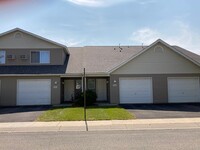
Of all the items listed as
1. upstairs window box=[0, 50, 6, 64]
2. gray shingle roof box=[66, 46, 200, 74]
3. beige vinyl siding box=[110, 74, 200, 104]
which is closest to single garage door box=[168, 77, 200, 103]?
beige vinyl siding box=[110, 74, 200, 104]

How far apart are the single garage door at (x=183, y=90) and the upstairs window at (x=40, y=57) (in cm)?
1167

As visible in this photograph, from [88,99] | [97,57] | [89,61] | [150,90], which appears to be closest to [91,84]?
[89,61]

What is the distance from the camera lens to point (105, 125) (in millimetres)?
12422

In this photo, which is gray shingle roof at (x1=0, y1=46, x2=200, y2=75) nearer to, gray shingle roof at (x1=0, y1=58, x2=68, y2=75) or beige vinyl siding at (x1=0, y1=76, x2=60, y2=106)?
gray shingle roof at (x1=0, y1=58, x2=68, y2=75)

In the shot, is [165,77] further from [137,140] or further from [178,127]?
[137,140]

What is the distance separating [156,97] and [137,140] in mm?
14395

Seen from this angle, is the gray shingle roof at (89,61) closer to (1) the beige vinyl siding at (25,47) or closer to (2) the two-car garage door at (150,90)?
(1) the beige vinyl siding at (25,47)

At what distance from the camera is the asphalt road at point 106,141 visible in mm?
7770

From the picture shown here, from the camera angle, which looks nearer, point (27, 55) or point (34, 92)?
point (34, 92)

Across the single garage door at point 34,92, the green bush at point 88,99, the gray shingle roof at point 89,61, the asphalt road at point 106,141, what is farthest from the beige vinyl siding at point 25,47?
the asphalt road at point 106,141

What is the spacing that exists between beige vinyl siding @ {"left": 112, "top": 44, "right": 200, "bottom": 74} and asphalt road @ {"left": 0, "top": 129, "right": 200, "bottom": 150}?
12.5 metres

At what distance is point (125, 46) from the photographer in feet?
97.9

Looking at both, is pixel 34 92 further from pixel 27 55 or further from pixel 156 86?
pixel 156 86

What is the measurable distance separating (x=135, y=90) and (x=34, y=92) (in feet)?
30.0
